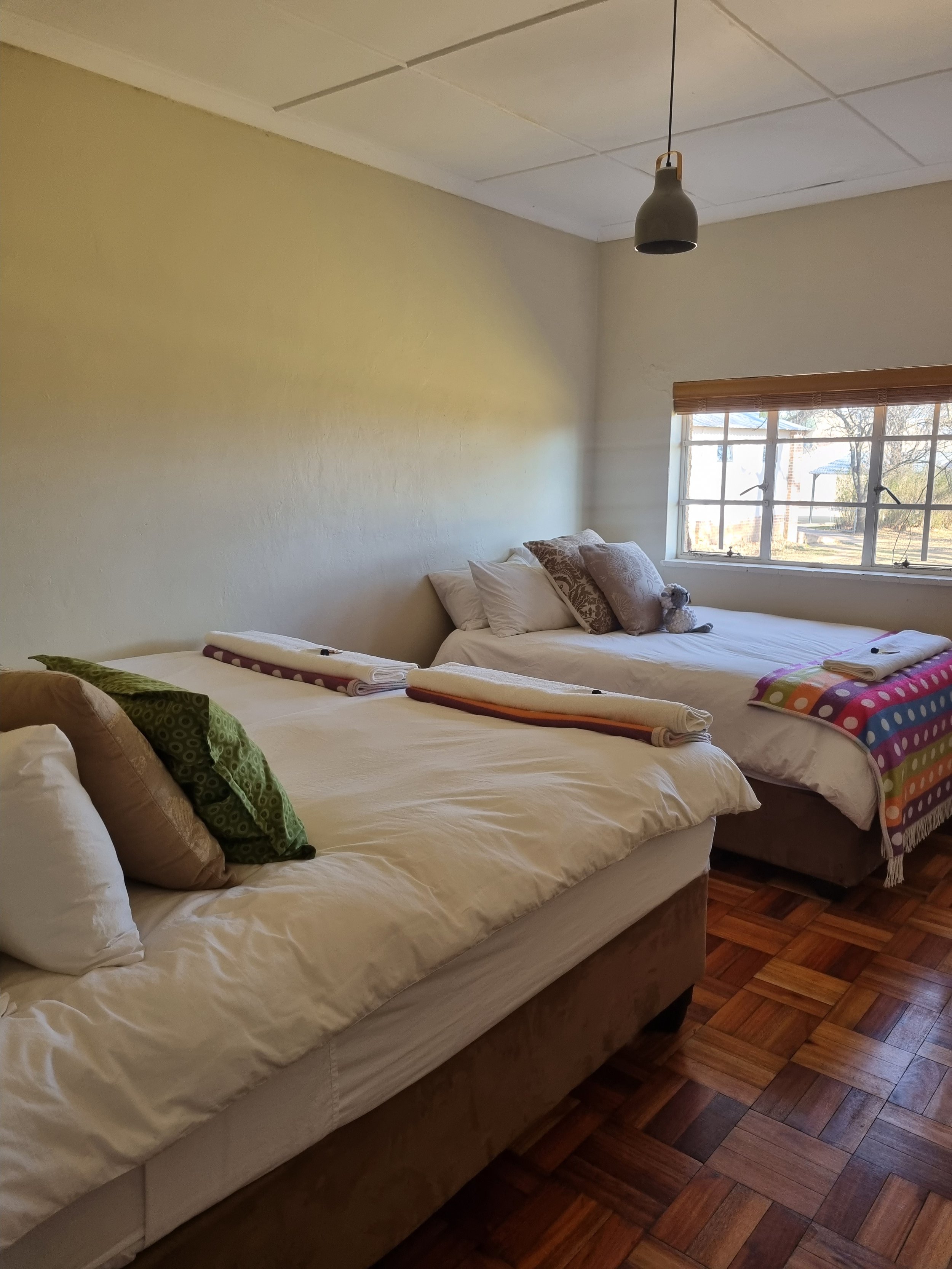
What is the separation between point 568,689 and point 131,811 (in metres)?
1.27

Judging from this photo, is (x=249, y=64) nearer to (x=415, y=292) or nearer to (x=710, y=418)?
(x=415, y=292)

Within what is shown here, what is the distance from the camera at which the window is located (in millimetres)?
4086

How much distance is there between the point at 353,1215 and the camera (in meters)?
1.36

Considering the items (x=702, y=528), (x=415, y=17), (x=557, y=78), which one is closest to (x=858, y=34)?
(x=557, y=78)

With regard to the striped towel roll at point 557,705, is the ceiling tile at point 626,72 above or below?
above

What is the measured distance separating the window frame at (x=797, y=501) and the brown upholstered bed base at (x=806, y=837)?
166cm

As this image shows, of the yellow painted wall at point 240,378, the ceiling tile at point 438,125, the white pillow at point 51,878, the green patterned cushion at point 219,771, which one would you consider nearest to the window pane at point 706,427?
the yellow painted wall at point 240,378

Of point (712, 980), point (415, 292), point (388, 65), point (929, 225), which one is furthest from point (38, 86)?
point (929, 225)

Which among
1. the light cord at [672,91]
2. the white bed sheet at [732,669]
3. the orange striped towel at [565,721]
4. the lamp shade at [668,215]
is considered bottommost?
the white bed sheet at [732,669]

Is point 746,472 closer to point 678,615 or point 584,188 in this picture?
point 678,615

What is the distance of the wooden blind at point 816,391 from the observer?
13.0 feet

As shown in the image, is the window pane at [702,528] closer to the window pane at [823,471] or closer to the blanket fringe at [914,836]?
the window pane at [823,471]

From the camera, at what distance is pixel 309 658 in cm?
287

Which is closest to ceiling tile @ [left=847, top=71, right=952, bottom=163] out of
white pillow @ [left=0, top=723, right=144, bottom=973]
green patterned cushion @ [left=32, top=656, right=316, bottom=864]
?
green patterned cushion @ [left=32, top=656, right=316, bottom=864]
